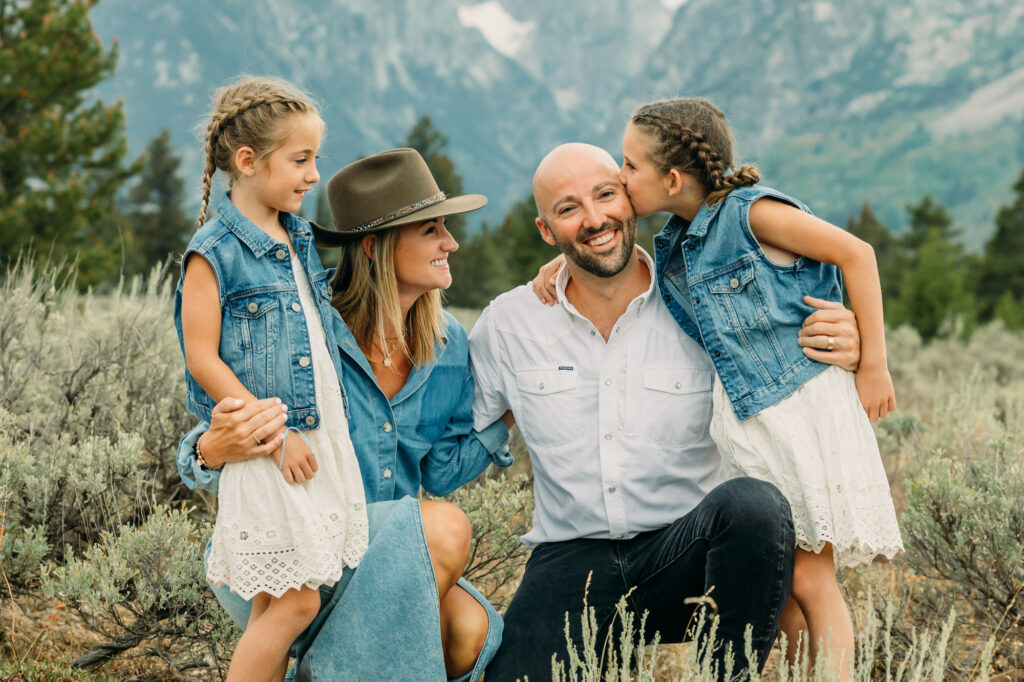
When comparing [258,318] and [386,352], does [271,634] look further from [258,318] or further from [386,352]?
[386,352]

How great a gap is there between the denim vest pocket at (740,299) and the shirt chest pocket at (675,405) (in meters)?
0.35

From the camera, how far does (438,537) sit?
9.53 ft

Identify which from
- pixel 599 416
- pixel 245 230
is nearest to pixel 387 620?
pixel 599 416

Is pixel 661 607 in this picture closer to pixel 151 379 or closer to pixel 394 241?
pixel 394 241

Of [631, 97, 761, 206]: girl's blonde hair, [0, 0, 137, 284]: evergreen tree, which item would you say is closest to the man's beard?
[631, 97, 761, 206]: girl's blonde hair

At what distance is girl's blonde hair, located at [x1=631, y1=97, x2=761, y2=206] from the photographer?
318cm

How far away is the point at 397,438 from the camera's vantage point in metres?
3.21

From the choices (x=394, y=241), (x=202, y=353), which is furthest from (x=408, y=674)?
(x=394, y=241)

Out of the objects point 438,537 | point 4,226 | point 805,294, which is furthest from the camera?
point 4,226

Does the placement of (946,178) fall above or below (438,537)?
above

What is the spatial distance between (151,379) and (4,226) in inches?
542

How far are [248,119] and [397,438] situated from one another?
117cm

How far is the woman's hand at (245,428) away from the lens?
2.60m

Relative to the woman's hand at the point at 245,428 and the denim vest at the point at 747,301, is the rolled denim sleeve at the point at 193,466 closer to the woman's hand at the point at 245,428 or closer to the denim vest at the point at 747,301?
the woman's hand at the point at 245,428
